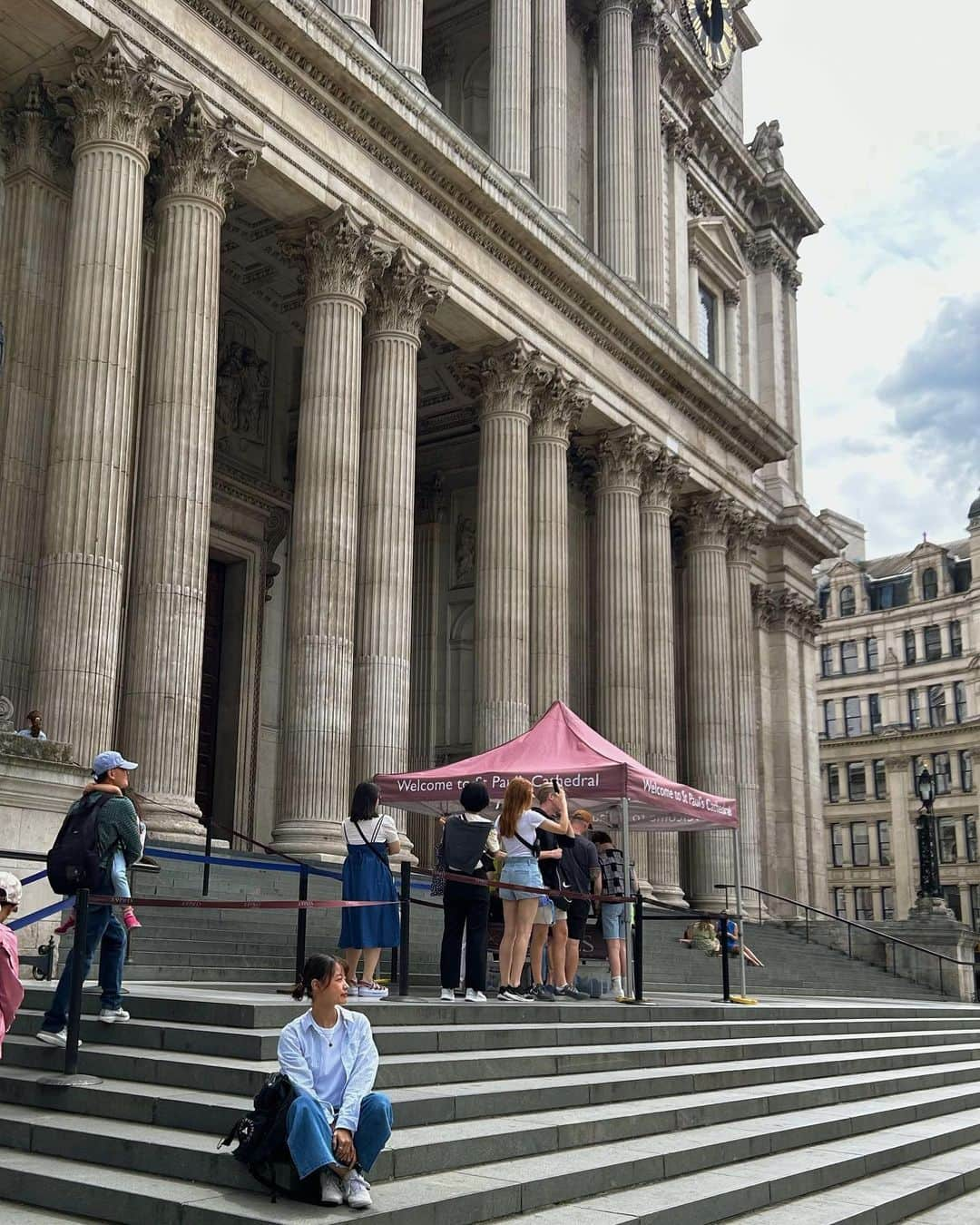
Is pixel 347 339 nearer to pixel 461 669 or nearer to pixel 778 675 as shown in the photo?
pixel 461 669

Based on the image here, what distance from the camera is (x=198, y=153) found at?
2031 cm

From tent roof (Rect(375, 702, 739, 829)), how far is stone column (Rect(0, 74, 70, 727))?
5.62 metres

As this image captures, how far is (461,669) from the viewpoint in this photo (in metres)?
33.1

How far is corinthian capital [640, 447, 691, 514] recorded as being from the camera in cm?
3306

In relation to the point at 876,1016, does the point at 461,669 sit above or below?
above

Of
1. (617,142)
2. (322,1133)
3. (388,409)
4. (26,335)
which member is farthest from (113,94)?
(617,142)

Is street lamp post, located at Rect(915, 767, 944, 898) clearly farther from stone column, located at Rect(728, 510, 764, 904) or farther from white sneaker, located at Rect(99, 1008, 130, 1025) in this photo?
white sneaker, located at Rect(99, 1008, 130, 1025)

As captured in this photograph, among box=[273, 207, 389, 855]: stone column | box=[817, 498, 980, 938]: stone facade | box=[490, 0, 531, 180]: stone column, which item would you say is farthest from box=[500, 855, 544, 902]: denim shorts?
box=[817, 498, 980, 938]: stone facade

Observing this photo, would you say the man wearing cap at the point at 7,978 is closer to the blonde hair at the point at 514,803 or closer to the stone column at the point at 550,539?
the blonde hair at the point at 514,803

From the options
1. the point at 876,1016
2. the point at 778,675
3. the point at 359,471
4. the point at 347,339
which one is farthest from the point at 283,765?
the point at 778,675

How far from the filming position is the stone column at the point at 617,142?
110 feet

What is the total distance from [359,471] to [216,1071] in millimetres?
16882

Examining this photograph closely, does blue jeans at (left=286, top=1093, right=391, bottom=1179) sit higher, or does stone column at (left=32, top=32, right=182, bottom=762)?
stone column at (left=32, top=32, right=182, bottom=762)

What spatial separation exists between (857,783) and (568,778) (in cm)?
7462
